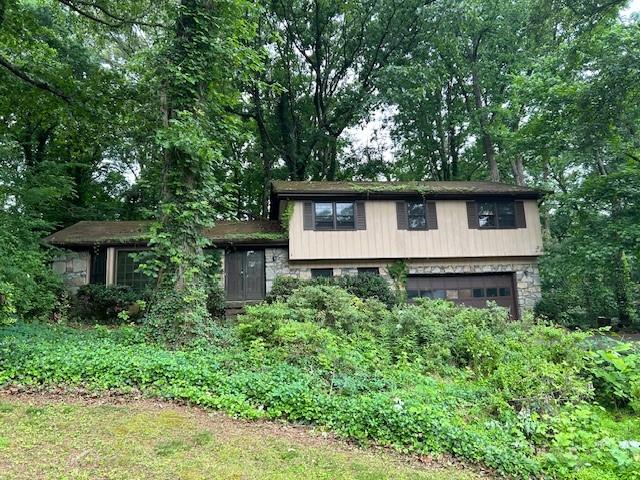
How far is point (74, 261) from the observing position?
13.0m

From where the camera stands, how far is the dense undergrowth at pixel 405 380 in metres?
3.78

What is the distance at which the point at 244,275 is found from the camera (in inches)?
525

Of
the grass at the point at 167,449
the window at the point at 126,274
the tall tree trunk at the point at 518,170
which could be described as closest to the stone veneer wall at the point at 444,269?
the window at the point at 126,274

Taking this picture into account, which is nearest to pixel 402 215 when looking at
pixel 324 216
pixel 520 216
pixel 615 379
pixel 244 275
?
pixel 324 216

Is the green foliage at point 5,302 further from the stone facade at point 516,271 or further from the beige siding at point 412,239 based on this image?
the stone facade at point 516,271

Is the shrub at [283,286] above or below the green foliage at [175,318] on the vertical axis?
above

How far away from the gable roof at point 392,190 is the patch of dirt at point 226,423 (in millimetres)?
9269

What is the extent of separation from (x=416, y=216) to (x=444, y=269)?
6.68ft

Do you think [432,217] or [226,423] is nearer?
[226,423]

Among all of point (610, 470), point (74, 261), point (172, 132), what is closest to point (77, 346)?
point (172, 132)

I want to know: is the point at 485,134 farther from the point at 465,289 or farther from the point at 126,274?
the point at 126,274

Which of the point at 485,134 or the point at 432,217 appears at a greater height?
the point at 485,134

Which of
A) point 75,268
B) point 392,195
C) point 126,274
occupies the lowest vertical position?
point 126,274

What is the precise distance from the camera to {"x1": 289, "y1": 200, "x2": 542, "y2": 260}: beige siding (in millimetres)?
13180
